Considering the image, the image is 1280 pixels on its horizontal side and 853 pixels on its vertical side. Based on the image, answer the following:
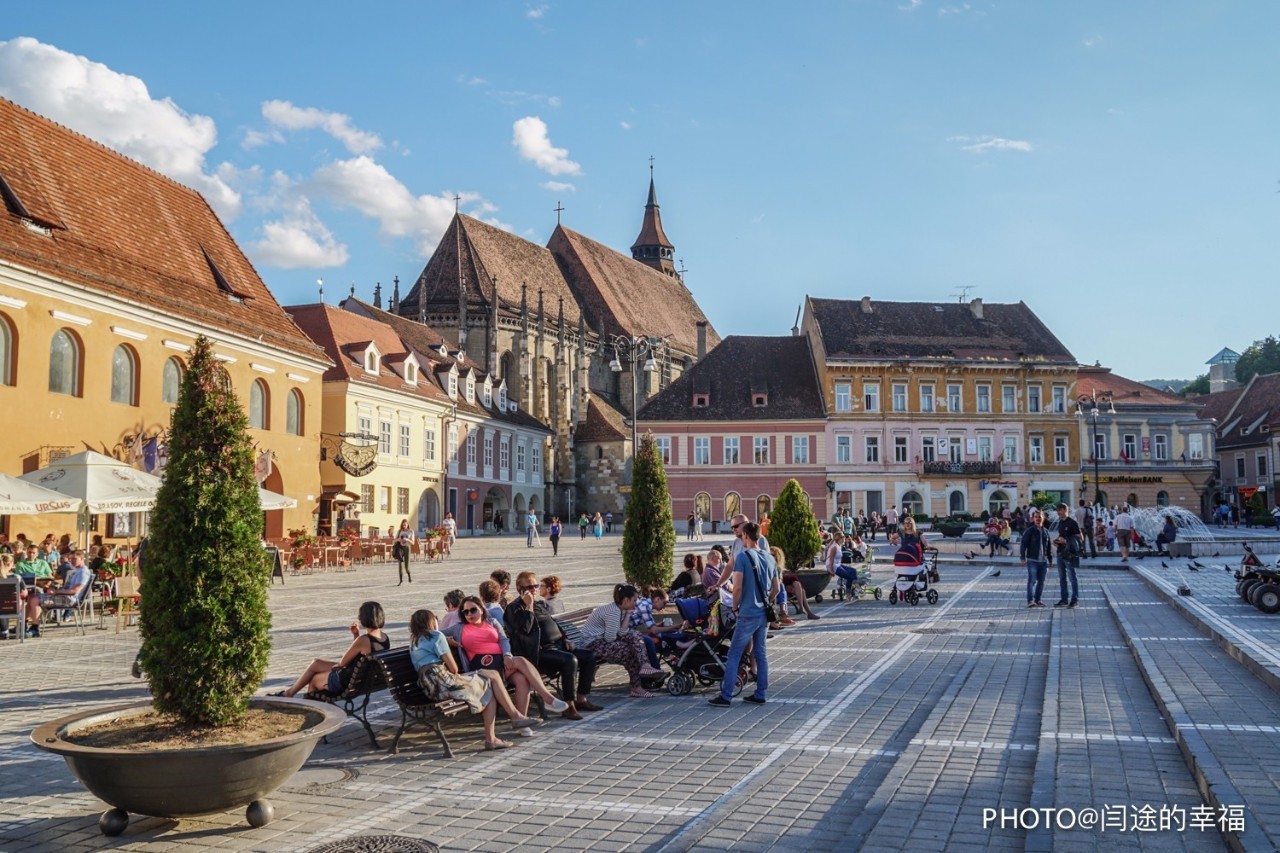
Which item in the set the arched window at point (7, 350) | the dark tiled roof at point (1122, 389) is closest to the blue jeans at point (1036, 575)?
the arched window at point (7, 350)

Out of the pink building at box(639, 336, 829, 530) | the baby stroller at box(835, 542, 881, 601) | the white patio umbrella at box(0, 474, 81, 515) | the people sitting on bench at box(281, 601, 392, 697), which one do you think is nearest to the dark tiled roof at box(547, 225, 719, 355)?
the pink building at box(639, 336, 829, 530)

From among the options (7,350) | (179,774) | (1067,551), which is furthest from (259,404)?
(179,774)

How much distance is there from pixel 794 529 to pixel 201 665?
15.4 m

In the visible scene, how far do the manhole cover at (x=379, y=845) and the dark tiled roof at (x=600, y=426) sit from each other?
69906mm

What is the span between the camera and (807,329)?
222 feet

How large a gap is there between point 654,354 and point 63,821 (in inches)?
3114

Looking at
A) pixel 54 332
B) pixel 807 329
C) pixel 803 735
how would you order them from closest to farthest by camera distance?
pixel 803 735 < pixel 54 332 < pixel 807 329

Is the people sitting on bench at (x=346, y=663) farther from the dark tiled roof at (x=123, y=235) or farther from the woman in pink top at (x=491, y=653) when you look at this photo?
the dark tiled roof at (x=123, y=235)

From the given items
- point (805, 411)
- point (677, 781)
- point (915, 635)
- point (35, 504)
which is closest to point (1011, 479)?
point (805, 411)

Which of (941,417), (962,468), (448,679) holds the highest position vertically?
(941,417)

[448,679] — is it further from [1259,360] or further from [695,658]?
[1259,360]

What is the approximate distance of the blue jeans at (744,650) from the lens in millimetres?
10586

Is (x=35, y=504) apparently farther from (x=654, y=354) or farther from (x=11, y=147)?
(x=654, y=354)

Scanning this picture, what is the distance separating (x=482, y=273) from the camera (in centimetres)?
7406
